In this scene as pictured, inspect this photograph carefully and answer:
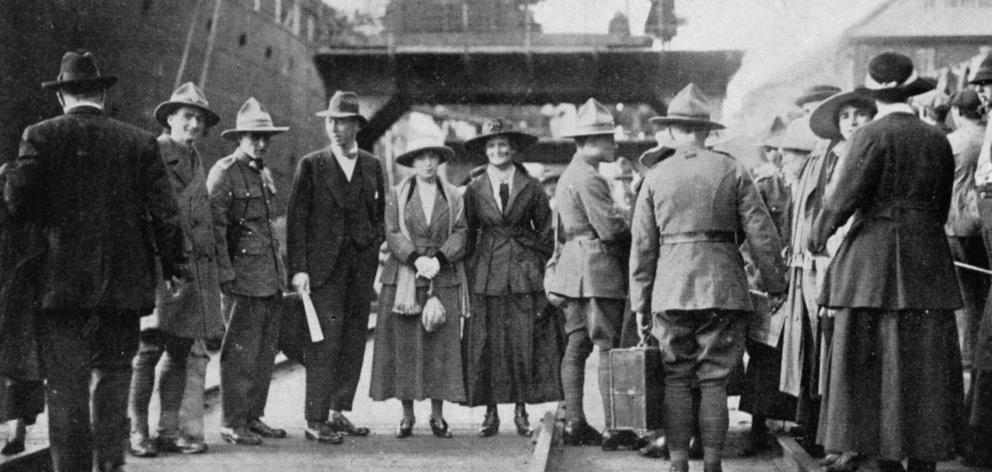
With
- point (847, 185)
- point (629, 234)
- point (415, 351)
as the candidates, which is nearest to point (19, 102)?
point (415, 351)

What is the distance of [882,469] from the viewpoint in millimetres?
4828

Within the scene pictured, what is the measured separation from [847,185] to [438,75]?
11581 millimetres

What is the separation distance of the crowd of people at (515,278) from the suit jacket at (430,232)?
0.01 meters

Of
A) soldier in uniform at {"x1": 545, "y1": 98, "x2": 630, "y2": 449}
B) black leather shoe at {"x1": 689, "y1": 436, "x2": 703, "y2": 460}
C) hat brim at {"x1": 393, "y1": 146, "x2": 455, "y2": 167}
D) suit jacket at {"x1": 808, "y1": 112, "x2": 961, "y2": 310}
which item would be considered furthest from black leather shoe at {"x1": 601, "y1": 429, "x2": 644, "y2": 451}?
hat brim at {"x1": 393, "y1": 146, "x2": 455, "y2": 167}

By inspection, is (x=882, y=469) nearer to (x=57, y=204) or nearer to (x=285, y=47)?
(x=57, y=204)

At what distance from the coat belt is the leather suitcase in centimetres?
55

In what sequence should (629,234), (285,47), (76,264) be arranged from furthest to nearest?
(285,47) < (629,234) < (76,264)

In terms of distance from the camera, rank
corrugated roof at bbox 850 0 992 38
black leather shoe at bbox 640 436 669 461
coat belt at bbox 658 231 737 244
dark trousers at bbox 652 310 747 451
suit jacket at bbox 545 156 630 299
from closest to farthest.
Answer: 1. dark trousers at bbox 652 310 747 451
2. coat belt at bbox 658 231 737 244
3. black leather shoe at bbox 640 436 669 461
4. suit jacket at bbox 545 156 630 299
5. corrugated roof at bbox 850 0 992 38

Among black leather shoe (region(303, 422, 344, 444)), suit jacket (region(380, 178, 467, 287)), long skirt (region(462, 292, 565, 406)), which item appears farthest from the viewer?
long skirt (region(462, 292, 565, 406))

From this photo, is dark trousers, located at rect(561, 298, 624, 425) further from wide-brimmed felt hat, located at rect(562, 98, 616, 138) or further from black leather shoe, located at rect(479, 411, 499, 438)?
wide-brimmed felt hat, located at rect(562, 98, 616, 138)

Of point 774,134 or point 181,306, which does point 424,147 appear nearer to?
point 181,306

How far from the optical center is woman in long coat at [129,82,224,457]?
18.4 ft

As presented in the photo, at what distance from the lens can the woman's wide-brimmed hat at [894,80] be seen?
475 centimetres

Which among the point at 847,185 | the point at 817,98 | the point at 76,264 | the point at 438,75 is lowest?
the point at 76,264
